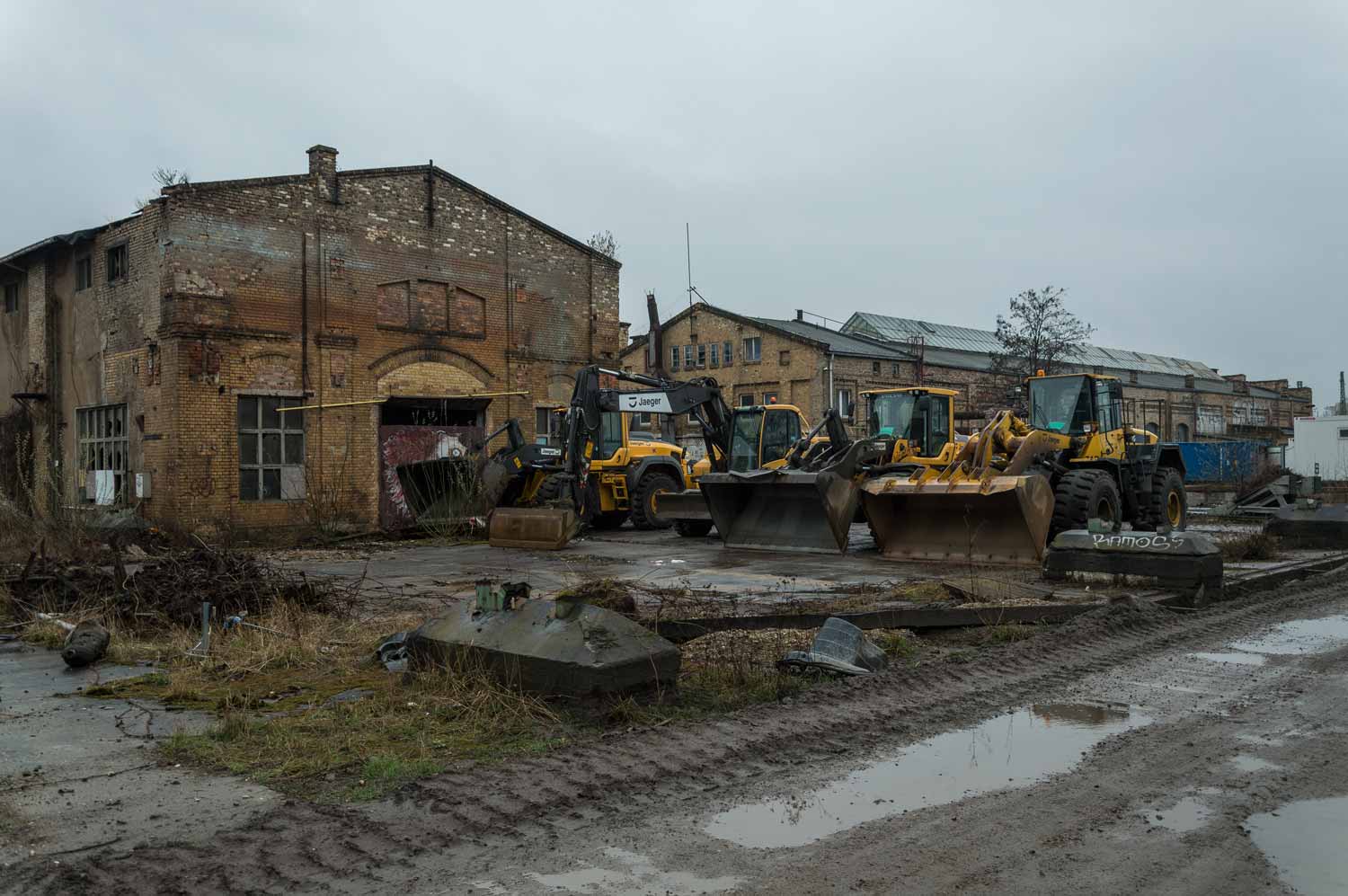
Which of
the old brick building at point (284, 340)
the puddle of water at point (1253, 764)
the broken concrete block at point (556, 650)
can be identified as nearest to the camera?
the puddle of water at point (1253, 764)

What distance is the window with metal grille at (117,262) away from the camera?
2214 cm

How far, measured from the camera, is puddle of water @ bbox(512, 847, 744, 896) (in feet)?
12.0

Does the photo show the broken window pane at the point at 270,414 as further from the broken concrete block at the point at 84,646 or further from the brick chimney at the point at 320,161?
the broken concrete block at the point at 84,646

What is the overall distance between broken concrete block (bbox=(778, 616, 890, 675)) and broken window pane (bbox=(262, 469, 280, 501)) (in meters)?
17.1

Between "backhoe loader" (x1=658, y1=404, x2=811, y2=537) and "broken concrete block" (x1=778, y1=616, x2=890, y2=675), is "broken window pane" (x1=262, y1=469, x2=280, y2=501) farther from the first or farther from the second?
"broken concrete block" (x1=778, y1=616, x2=890, y2=675)

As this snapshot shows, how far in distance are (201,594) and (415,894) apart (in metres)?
6.05

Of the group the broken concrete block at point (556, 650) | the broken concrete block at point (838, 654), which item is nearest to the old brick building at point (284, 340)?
the broken concrete block at point (556, 650)

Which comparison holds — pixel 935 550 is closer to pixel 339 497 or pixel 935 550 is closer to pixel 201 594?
pixel 201 594

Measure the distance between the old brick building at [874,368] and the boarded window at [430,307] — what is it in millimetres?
12611

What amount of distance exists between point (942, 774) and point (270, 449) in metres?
19.4

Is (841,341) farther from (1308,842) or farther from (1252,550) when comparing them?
(1308,842)

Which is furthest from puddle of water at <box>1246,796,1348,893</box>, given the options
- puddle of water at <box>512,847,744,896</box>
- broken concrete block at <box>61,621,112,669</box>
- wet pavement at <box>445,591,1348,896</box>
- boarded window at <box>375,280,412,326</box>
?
boarded window at <box>375,280,412,326</box>

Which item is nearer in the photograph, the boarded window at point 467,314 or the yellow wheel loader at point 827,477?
the yellow wheel loader at point 827,477

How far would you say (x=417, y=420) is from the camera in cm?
2467
